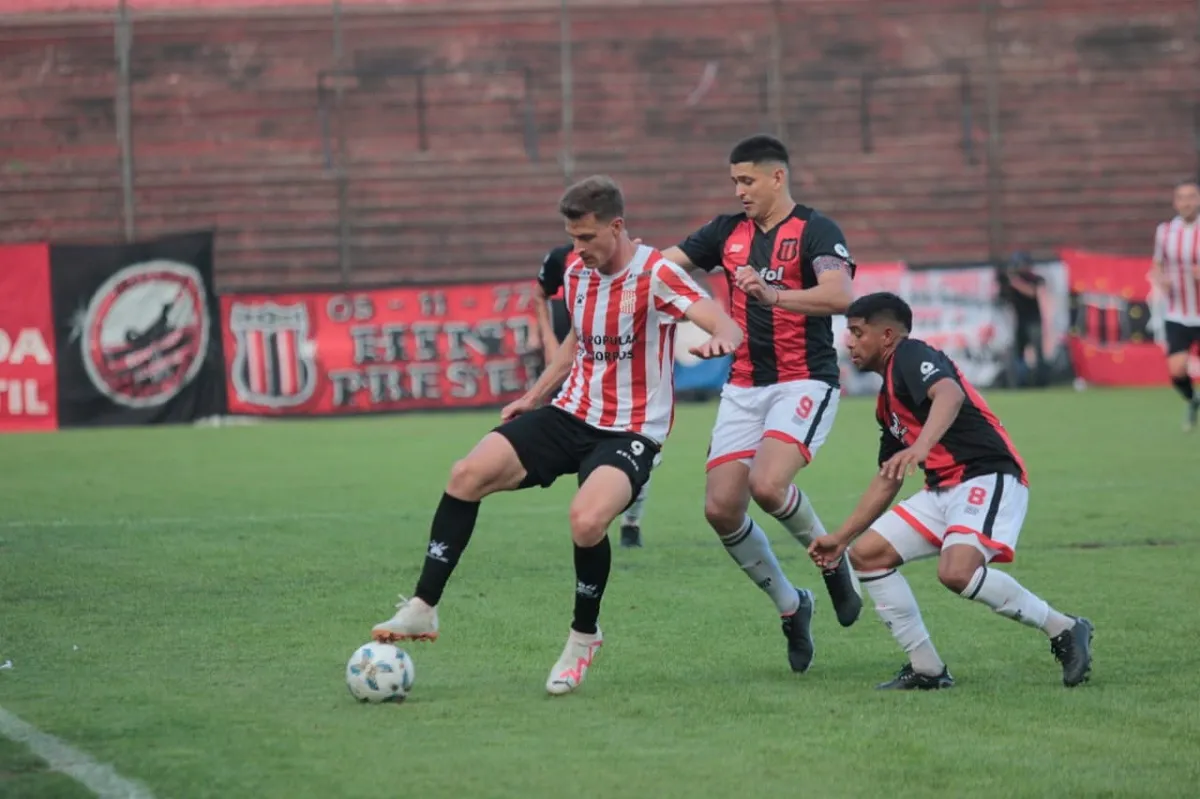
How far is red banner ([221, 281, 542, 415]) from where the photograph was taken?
22.8 metres

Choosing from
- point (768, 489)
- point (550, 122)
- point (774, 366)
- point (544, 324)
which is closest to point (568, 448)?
point (768, 489)

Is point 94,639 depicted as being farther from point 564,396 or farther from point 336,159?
point 336,159

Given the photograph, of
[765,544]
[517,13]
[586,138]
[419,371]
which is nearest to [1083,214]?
[586,138]

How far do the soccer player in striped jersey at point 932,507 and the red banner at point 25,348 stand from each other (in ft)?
54.2

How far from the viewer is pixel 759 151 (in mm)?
7746

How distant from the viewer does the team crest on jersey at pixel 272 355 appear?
74.2ft

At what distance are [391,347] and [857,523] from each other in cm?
1687

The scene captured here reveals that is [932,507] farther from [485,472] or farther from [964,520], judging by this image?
[485,472]

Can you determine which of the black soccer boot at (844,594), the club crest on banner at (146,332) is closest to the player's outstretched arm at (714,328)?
the black soccer boot at (844,594)

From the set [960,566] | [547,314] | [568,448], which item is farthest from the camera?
[547,314]

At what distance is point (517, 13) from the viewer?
3117cm

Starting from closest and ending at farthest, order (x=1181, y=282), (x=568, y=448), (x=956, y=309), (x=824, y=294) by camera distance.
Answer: (x=568, y=448) < (x=824, y=294) < (x=1181, y=282) < (x=956, y=309)

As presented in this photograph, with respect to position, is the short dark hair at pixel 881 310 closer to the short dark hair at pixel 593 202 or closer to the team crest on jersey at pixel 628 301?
the team crest on jersey at pixel 628 301

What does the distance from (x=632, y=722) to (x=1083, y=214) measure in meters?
24.7
